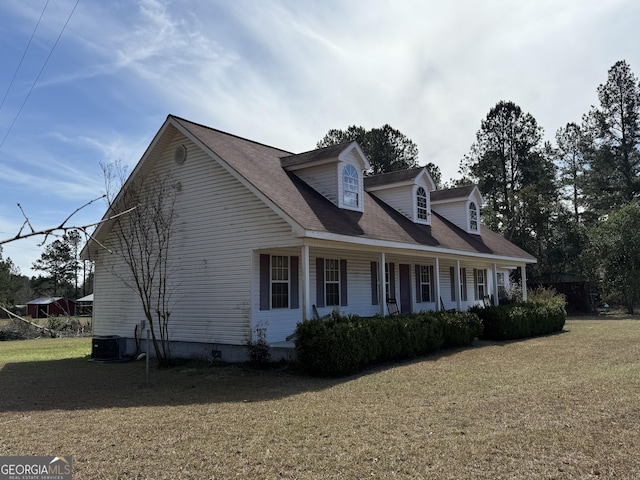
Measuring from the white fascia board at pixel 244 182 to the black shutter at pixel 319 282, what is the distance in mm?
3023

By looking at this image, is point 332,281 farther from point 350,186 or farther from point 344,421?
point 344,421

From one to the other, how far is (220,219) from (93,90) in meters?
5.88

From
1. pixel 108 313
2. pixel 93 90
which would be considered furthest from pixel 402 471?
pixel 108 313

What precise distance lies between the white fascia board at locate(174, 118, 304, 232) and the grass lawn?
3.39 metres

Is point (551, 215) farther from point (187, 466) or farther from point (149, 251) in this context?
point (187, 466)

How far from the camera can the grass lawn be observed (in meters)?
4.85

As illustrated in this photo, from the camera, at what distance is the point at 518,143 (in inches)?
1645

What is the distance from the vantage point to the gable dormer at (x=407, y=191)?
59.6ft

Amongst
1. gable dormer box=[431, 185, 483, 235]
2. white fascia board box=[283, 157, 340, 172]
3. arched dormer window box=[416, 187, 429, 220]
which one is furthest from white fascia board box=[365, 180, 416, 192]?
white fascia board box=[283, 157, 340, 172]

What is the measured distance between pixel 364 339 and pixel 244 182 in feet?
15.4

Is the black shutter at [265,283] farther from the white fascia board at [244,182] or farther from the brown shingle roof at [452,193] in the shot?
the brown shingle roof at [452,193]

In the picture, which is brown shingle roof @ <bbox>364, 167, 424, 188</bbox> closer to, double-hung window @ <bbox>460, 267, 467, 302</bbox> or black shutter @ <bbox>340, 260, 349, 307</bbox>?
black shutter @ <bbox>340, 260, 349, 307</bbox>

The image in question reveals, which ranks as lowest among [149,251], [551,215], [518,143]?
[149,251]

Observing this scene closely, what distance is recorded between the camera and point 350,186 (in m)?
14.9
